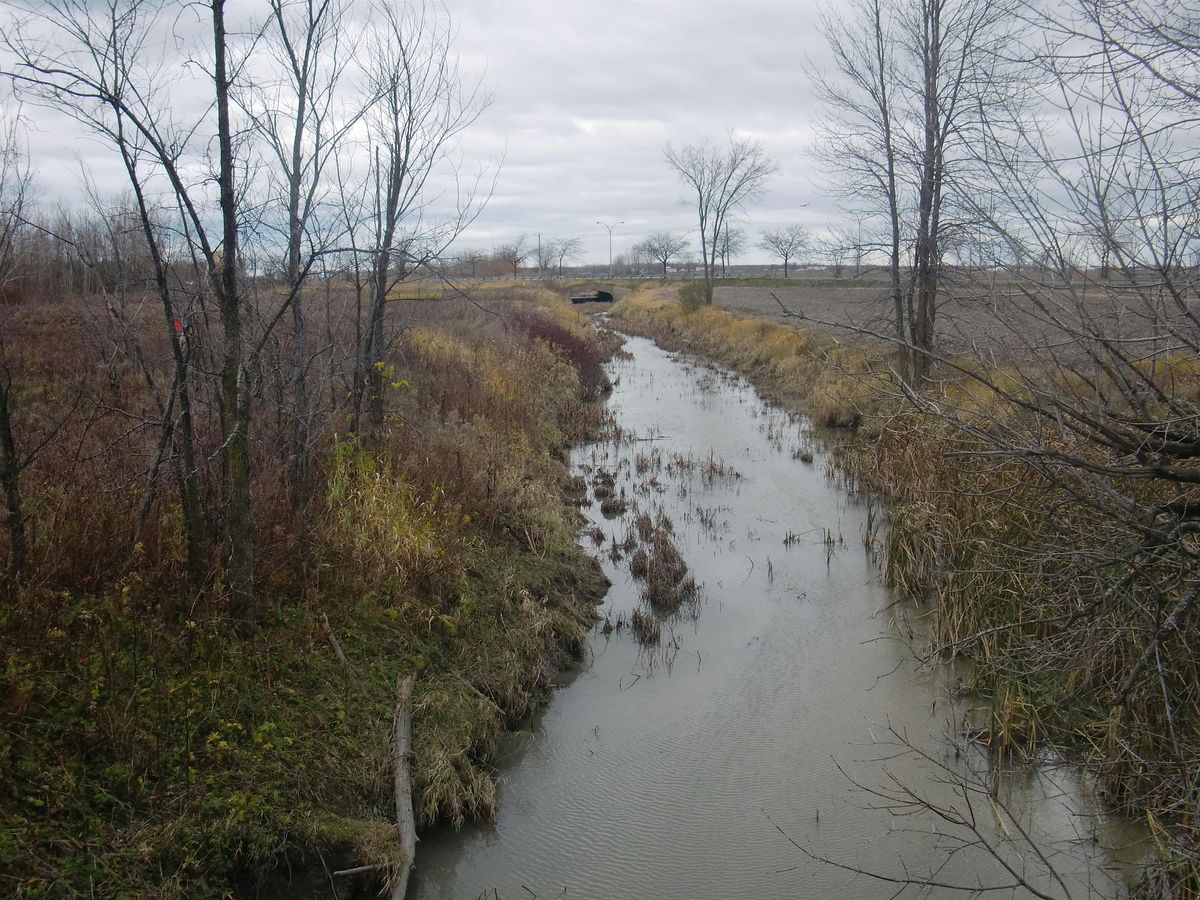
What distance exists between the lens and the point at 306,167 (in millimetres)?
7148

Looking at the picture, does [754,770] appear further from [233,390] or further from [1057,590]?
[233,390]

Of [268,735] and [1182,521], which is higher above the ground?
[1182,521]

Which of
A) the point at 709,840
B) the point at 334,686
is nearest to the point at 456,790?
the point at 334,686

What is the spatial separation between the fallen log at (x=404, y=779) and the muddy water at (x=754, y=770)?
0.99 ft

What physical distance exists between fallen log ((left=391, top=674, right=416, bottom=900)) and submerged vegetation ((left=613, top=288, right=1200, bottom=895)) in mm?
2950

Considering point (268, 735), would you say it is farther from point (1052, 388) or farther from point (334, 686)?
point (1052, 388)

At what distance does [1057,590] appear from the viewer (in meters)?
4.89

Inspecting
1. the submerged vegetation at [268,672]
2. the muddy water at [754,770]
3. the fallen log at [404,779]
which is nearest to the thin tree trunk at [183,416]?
the submerged vegetation at [268,672]

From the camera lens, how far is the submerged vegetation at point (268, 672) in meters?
3.64

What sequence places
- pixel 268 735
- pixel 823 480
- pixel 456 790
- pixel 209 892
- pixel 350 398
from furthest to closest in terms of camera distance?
pixel 823 480
pixel 350 398
pixel 456 790
pixel 268 735
pixel 209 892

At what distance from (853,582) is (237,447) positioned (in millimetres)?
6404

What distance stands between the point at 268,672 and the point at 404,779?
0.97 meters

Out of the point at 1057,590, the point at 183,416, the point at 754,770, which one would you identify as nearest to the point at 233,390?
the point at 183,416

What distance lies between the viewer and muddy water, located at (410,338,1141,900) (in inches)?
182
